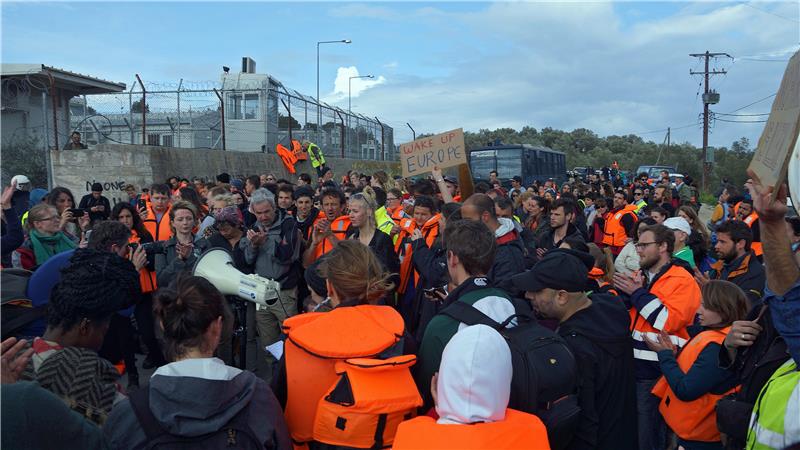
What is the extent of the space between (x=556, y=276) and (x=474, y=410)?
133 cm

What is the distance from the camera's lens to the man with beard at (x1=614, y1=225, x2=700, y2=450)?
382 centimetres

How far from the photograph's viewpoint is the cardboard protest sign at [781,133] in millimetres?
1961

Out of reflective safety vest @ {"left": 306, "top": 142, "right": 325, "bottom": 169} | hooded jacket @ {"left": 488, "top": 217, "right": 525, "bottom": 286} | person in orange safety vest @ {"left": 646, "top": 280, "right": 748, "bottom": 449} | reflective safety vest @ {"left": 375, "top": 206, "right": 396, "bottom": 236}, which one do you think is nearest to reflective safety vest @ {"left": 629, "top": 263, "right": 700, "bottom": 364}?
person in orange safety vest @ {"left": 646, "top": 280, "right": 748, "bottom": 449}

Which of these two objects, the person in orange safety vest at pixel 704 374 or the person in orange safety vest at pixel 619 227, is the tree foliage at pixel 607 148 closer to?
the person in orange safety vest at pixel 619 227

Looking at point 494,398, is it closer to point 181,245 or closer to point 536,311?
point 536,311

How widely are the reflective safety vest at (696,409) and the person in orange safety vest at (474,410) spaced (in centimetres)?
169

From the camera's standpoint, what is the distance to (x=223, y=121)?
15273 mm

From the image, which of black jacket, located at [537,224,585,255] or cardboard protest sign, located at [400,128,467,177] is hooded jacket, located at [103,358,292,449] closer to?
black jacket, located at [537,224,585,255]

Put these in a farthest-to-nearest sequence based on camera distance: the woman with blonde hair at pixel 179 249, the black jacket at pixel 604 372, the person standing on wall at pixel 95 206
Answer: the person standing on wall at pixel 95 206
the woman with blonde hair at pixel 179 249
the black jacket at pixel 604 372

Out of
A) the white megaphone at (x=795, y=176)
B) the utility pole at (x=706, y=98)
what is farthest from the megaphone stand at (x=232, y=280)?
the utility pole at (x=706, y=98)

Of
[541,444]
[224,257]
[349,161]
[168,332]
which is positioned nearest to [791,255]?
[541,444]

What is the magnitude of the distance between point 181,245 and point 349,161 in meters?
16.9

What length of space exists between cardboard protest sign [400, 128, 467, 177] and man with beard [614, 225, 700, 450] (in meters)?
3.95

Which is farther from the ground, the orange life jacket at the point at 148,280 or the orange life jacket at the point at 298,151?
the orange life jacket at the point at 298,151
